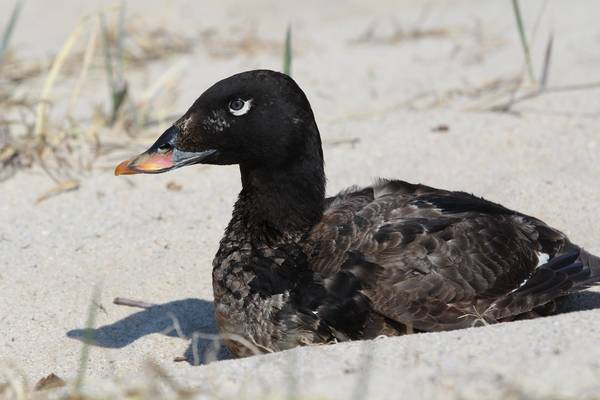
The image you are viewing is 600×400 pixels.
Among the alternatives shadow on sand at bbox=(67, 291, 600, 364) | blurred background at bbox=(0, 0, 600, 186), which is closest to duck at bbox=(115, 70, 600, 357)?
shadow on sand at bbox=(67, 291, 600, 364)

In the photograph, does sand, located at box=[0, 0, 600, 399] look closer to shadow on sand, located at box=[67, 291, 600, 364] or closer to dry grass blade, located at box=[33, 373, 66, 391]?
shadow on sand, located at box=[67, 291, 600, 364]

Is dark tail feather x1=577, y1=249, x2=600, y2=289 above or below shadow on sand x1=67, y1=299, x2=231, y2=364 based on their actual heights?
above

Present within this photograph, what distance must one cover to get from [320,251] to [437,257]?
1.40 feet


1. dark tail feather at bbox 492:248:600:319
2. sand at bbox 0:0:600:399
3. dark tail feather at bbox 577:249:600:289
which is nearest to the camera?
sand at bbox 0:0:600:399

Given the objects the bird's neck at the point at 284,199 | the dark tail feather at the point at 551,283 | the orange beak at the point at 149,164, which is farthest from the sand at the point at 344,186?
the orange beak at the point at 149,164

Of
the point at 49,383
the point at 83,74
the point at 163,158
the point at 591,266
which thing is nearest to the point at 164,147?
the point at 163,158

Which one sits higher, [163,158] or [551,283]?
[163,158]

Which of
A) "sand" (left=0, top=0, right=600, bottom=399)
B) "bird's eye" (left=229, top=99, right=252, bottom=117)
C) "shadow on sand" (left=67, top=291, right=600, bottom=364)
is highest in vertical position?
"bird's eye" (left=229, top=99, right=252, bottom=117)

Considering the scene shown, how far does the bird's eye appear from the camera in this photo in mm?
3939

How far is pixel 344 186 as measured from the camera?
18.2ft

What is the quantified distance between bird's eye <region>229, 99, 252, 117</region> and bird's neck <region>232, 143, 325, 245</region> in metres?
0.23

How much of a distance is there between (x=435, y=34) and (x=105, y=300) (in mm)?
4782

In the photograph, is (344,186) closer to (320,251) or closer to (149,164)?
(320,251)

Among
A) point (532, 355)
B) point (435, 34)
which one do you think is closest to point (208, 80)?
point (435, 34)
